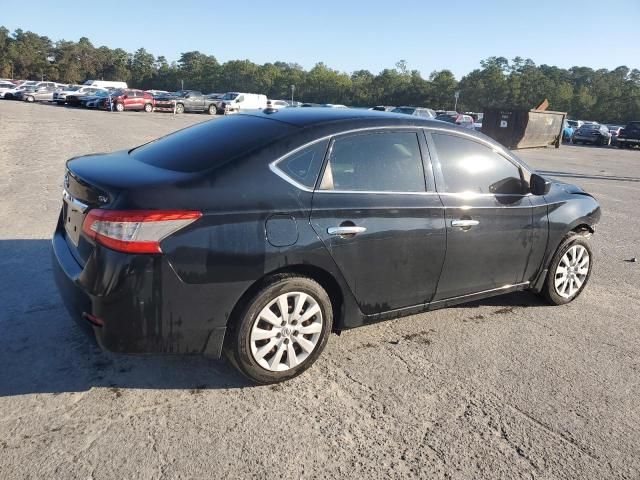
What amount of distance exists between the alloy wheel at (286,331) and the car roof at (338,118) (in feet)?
3.85

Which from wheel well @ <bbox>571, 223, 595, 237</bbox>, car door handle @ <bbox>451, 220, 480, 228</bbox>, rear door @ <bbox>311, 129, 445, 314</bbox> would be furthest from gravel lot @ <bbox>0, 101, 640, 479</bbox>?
car door handle @ <bbox>451, 220, 480, 228</bbox>

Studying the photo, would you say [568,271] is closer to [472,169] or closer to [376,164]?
[472,169]

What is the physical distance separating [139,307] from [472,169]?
8.74ft

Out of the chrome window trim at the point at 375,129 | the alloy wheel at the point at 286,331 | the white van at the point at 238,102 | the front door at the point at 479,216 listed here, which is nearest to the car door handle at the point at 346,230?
the chrome window trim at the point at 375,129

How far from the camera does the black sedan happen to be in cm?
277

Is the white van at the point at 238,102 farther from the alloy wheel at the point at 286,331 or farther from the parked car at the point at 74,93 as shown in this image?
the alloy wheel at the point at 286,331

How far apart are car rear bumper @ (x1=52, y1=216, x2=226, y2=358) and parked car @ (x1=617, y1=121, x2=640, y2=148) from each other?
124 ft

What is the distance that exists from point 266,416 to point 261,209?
46.3 inches

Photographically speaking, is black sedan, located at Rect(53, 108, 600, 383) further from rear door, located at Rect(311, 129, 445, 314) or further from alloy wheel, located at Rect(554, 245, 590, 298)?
alloy wheel, located at Rect(554, 245, 590, 298)

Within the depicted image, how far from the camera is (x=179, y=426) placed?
9.13 feet

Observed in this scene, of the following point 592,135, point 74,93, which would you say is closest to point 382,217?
point 592,135

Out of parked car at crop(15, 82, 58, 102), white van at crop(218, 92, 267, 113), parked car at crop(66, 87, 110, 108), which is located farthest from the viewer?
parked car at crop(15, 82, 58, 102)

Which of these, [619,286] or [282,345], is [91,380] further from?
[619,286]

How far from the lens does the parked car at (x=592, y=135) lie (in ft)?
114
